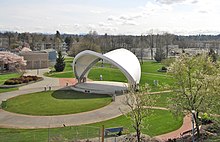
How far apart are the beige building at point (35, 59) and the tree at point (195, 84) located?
187 ft

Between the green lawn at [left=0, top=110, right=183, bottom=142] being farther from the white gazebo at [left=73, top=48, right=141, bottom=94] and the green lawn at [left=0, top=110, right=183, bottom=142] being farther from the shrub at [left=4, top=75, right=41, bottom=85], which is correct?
the shrub at [left=4, top=75, right=41, bottom=85]

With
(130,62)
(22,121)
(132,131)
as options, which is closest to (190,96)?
(132,131)

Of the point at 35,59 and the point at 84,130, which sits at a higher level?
the point at 35,59

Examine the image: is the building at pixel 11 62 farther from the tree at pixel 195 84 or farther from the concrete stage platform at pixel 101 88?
the tree at pixel 195 84

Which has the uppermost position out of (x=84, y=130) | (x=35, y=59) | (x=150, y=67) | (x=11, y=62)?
(x=35, y=59)

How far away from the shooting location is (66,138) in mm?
20594

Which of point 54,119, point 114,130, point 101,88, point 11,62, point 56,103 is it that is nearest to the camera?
point 114,130

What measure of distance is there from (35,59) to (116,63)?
131 feet

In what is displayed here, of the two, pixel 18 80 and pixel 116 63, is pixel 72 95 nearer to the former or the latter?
pixel 116 63

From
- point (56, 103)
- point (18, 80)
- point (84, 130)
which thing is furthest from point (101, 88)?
point (84, 130)

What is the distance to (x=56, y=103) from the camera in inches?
1308

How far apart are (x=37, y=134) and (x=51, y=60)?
206 ft

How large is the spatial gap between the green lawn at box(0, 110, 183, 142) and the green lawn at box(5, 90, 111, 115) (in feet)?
17.6

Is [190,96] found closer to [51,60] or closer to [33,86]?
[33,86]
